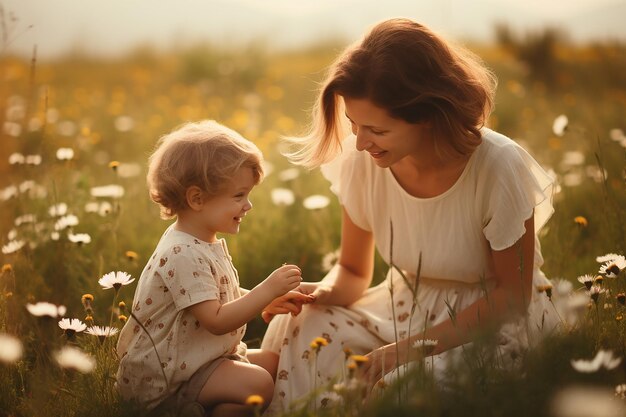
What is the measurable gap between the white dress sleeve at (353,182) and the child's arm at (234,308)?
656 millimetres

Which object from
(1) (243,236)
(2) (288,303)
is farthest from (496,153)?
(1) (243,236)

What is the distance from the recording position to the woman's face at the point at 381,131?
7.27 feet

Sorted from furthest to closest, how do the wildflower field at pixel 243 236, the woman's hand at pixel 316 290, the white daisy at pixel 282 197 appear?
the white daisy at pixel 282 197
the woman's hand at pixel 316 290
the wildflower field at pixel 243 236

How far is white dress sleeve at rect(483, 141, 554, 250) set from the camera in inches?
90.1

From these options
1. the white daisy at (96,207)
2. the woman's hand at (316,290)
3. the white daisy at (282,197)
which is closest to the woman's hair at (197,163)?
the woman's hand at (316,290)

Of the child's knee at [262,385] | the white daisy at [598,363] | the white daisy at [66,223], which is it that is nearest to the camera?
the white daisy at [598,363]

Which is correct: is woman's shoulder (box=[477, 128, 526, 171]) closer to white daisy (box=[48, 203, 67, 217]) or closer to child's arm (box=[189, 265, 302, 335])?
child's arm (box=[189, 265, 302, 335])

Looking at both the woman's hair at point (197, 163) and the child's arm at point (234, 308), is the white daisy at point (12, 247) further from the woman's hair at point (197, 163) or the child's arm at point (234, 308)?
the child's arm at point (234, 308)

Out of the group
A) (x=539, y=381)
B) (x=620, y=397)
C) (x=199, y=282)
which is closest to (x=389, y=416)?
(x=539, y=381)

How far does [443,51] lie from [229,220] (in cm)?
80

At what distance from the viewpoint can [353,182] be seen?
2.67 metres

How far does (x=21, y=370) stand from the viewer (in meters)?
2.24

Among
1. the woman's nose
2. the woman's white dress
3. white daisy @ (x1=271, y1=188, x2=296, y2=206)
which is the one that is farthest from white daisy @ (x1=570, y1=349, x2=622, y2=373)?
white daisy @ (x1=271, y1=188, x2=296, y2=206)

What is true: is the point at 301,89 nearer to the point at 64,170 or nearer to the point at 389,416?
the point at 64,170
